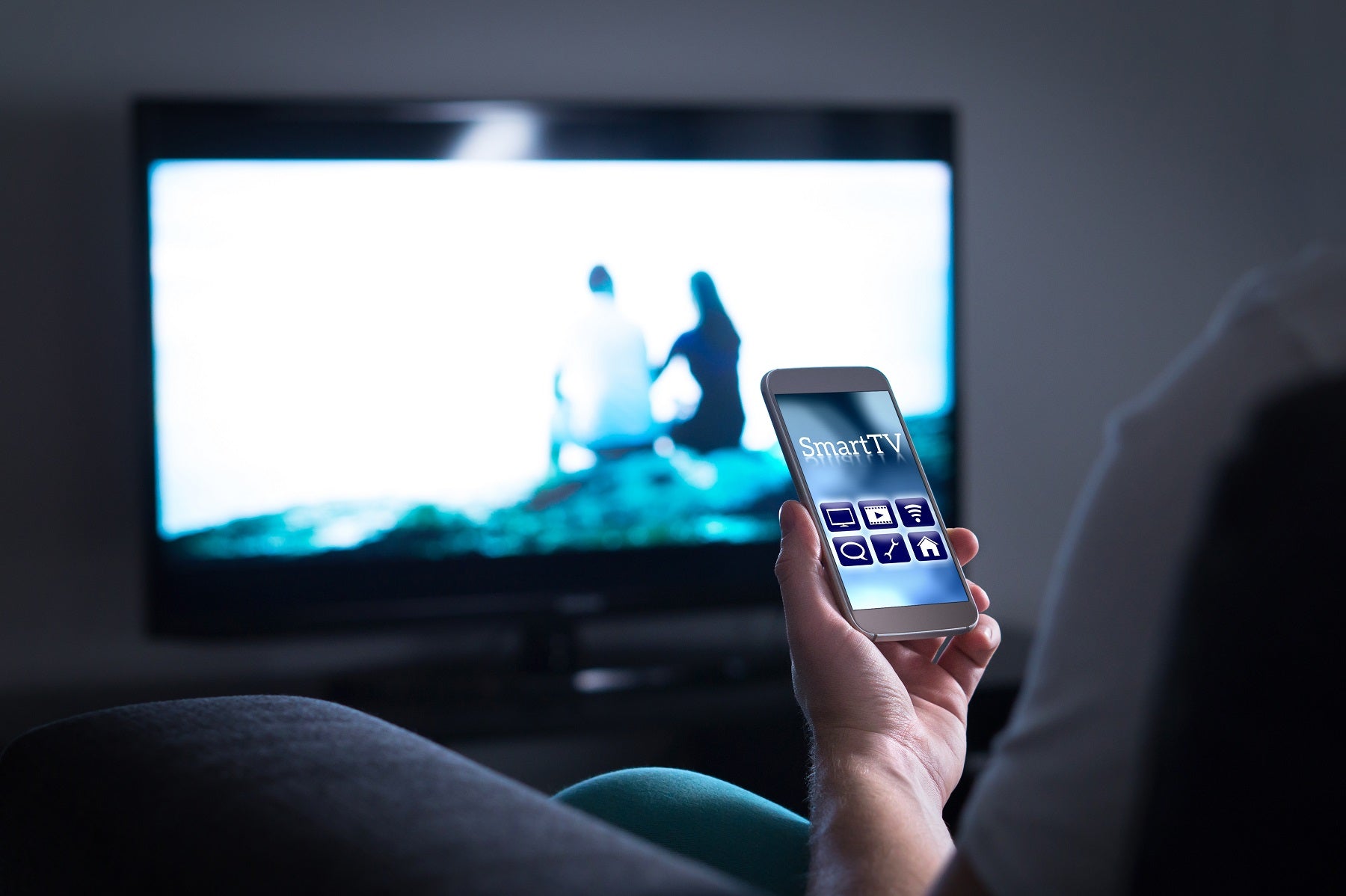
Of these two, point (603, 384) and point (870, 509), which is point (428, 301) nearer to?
point (603, 384)

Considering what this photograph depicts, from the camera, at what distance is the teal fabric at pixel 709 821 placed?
771 millimetres

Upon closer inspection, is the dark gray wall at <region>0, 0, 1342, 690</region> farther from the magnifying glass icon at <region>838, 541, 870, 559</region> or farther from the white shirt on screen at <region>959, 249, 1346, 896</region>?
the white shirt on screen at <region>959, 249, 1346, 896</region>

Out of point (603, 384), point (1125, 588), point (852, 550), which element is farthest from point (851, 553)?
point (603, 384)

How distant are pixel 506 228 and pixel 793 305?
58cm

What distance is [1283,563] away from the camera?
310 millimetres

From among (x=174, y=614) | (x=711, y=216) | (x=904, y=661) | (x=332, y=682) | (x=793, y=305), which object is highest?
(x=711, y=216)

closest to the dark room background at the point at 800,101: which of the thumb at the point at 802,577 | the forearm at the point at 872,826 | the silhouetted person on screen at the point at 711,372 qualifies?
→ the silhouetted person on screen at the point at 711,372

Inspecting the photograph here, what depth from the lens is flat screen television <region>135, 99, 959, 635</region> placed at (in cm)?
212

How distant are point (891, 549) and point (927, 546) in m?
0.04

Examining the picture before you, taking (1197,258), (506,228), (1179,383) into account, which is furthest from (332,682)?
(1197,258)

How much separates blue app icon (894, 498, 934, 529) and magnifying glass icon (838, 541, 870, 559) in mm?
57

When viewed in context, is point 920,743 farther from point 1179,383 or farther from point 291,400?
point 291,400

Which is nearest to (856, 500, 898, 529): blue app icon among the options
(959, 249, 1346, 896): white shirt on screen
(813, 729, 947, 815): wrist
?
(813, 729, 947, 815): wrist

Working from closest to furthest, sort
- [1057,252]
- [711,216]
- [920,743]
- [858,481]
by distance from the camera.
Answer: [920,743] → [858,481] → [711,216] → [1057,252]
